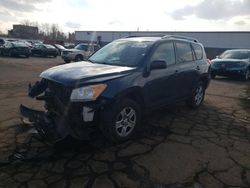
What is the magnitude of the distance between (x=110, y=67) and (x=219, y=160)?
2423 mm

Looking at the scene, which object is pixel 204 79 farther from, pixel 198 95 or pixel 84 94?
pixel 84 94

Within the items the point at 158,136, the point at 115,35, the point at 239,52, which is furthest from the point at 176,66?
the point at 115,35

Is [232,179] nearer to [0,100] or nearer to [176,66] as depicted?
[176,66]

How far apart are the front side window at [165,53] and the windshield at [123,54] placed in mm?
229

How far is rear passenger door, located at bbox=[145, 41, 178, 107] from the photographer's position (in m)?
5.18

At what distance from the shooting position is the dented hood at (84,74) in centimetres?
417

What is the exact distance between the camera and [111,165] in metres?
3.91

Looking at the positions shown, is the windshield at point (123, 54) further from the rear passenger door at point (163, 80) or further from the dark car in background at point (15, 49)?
the dark car in background at point (15, 49)

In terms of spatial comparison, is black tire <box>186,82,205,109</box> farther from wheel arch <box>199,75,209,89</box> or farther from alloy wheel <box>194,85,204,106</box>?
wheel arch <box>199,75,209,89</box>

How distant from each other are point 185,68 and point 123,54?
5.58 ft

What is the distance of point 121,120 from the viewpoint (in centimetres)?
459

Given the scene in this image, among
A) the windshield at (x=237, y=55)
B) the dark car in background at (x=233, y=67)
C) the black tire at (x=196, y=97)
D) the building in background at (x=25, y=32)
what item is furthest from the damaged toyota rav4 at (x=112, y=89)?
the building in background at (x=25, y=32)

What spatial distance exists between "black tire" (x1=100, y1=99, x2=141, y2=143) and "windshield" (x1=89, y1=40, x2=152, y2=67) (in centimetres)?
85

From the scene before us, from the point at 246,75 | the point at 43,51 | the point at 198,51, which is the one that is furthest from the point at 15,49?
the point at 198,51
